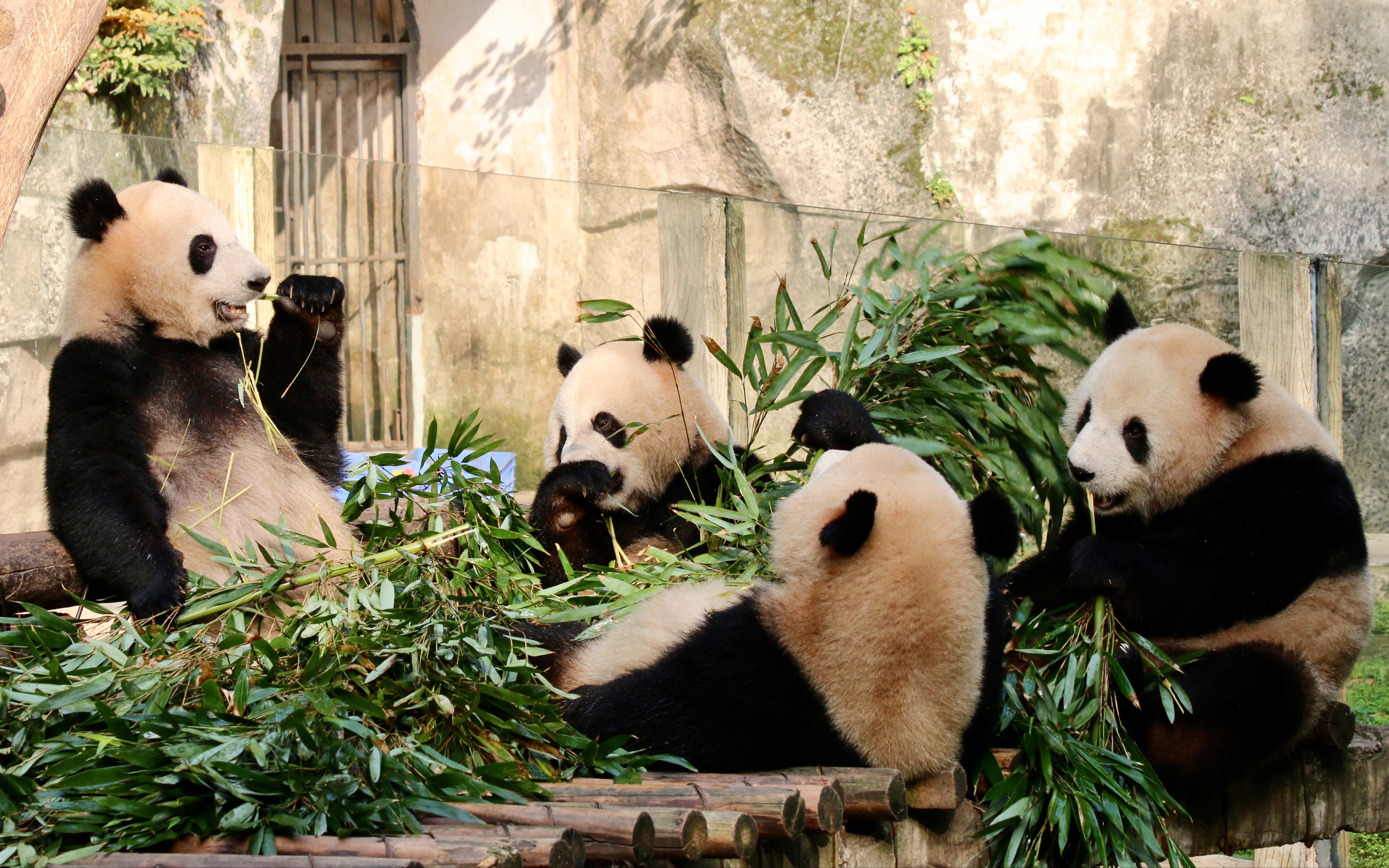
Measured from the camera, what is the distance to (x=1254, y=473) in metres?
3.25

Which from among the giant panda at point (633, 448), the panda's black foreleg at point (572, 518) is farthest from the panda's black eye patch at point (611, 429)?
the panda's black foreleg at point (572, 518)

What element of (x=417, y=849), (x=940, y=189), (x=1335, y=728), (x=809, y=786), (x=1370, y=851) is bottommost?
(x=1370, y=851)

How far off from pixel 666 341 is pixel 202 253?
1.47m

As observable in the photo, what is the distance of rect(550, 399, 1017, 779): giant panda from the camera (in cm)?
255

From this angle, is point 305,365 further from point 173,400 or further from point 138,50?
point 138,50

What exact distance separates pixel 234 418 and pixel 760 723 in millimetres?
1981

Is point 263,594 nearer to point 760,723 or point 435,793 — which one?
point 435,793

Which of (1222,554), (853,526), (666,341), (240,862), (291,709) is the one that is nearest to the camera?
(240,862)

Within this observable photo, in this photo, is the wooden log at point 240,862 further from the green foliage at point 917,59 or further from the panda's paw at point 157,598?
the green foliage at point 917,59

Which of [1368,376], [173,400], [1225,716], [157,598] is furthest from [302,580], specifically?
[1368,376]

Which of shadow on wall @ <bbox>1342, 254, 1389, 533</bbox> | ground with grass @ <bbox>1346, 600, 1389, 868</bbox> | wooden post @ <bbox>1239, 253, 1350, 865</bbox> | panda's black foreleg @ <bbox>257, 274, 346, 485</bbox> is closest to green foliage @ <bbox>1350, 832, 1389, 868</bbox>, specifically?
ground with grass @ <bbox>1346, 600, 1389, 868</bbox>

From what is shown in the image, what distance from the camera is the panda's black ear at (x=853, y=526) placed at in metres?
2.49

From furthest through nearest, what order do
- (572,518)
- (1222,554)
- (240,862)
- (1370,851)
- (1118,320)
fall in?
(1370,851) < (1118,320) < (572,518) < (1222,554) < (240,862)

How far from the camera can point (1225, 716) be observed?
3.11 m
